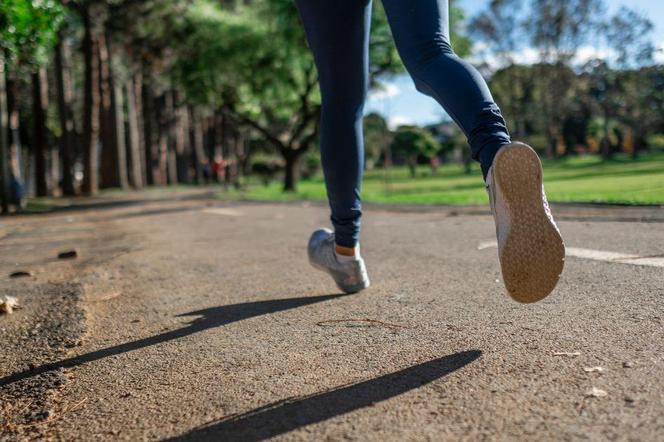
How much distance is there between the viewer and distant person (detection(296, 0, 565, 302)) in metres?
1.61

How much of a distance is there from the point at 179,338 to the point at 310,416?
840mm

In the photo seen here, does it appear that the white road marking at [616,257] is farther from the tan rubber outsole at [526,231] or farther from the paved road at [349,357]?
the tan rubber outsole at [526,231]

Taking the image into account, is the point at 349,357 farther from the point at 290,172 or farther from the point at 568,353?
the point at 290,172

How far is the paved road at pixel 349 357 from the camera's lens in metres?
1.25

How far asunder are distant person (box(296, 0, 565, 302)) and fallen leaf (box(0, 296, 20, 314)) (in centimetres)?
127

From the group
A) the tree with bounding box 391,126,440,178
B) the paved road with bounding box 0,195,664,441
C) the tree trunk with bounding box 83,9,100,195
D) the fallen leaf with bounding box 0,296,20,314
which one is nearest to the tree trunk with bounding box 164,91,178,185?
the tree with bounding box 391,126,440,178

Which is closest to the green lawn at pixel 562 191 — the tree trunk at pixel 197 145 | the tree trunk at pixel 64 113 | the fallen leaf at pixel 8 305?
the fallen leaf at pixel 8 305

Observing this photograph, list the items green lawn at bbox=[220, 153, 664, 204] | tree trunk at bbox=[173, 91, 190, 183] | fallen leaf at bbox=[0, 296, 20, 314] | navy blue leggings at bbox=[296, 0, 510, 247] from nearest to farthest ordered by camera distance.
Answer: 1. navy blue leggings at bbox=[296, 0, 510, 247]
2. fallen leaf at bbox=[0, 296, 20, 314]
3. green lawn at bbox=[220, 153, 664, 204]
4. tree trunk at bbox=[173, 91, 190, 183]

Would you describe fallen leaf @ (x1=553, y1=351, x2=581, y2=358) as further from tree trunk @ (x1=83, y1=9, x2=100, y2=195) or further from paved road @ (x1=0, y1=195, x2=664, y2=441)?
tree trunk @ (x1=83, y1=9, x2=100, y2=195)

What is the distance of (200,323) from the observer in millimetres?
2213

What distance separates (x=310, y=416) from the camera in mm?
1307

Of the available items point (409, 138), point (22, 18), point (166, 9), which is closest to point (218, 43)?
point (166, 9)

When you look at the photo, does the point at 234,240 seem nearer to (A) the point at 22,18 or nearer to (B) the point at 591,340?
(B) the point at 591,340

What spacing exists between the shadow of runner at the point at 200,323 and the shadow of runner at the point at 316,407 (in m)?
0.71
